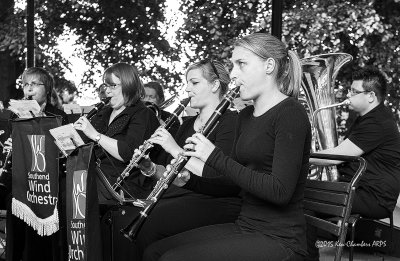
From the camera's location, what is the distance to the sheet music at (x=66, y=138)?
3.79 metres

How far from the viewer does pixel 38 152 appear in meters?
4.14

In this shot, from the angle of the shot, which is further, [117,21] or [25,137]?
[117,21]

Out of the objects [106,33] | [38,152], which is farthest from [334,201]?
[106,33]

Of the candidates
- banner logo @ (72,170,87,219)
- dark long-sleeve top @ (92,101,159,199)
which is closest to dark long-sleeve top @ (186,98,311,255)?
banner logo @ (72,170,87,219)

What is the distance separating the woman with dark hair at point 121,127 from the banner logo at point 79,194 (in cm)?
72

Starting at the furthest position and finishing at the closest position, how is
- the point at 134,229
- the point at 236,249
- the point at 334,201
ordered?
the point at 334,201, the point at 134,229, the point at 236,249

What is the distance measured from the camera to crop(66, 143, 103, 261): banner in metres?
3.51

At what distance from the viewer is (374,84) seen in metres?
4.93

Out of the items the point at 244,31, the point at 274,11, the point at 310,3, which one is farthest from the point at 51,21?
the point at 274,11

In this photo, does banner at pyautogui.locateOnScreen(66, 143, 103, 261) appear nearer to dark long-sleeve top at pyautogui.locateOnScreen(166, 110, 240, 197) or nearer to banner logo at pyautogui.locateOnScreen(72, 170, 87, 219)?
banner logo at pyautogui.locateOnScreen(72, 170, 87, 219)

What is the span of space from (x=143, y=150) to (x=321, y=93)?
218 cm

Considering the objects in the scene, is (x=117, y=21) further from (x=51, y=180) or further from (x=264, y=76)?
(x=264, y=76)

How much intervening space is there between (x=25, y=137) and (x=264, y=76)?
5.75ft

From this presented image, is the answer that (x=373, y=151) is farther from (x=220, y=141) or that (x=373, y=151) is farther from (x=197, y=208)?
(x=197, y=208)
